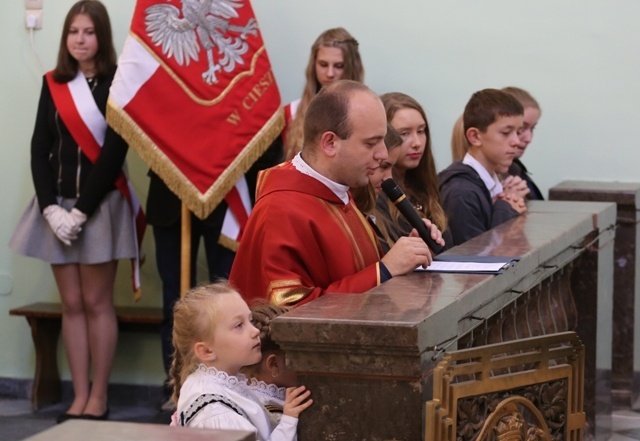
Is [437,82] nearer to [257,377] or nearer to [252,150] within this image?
[252,150]

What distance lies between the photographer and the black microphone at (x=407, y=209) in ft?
12.5

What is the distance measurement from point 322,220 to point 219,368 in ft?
2.38

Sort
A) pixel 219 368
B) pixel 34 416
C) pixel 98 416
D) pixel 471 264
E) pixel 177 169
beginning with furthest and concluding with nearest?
1. pixel 34 416
2. pixel 98 416
3. pixel 177 169
4. pixel 471 264
5. pixel 219 368

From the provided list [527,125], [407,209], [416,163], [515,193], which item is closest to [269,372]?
[407,209]

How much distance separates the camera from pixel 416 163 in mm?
4910

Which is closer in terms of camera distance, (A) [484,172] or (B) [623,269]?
(A) [484,172]

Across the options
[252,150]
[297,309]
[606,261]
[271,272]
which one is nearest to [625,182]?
[606,261]

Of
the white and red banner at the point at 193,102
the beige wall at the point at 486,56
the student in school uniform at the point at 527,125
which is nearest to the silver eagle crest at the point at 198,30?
the white and red banner at the point at 193,102

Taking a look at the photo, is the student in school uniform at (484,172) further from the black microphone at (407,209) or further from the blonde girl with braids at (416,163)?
the black microphone at (407,209)

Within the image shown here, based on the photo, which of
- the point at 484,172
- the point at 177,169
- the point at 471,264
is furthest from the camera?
the point at 177,169

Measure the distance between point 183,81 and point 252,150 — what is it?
508 mm

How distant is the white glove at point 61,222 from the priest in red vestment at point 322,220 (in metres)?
2.97

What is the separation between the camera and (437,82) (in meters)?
7.05

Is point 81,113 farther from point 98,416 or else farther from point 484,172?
point 484,172
